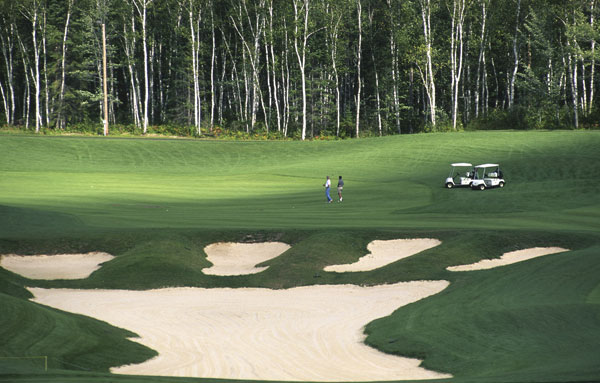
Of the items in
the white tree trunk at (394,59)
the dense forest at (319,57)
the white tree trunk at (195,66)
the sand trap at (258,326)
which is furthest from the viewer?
the white tree trunk at (394,59)

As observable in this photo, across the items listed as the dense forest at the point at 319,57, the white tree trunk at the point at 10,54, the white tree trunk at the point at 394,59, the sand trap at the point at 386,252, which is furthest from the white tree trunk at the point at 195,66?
the sand trap at the point at 386,252

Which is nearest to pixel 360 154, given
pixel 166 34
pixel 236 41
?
pixel 236 41

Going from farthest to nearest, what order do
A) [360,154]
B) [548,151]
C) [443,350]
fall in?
[360,154] < [548,151] < [443,350]

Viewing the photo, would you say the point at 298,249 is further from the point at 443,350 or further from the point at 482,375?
the point at 482,375

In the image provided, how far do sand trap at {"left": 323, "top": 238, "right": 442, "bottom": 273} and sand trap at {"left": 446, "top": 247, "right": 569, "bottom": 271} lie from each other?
2711 millimetres

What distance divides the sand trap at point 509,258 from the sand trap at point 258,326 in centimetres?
218

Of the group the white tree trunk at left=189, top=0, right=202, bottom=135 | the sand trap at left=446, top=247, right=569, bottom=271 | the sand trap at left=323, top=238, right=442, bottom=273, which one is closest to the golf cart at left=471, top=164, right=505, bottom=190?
the sand trap at left=323, top=238, right=442, bottom=273

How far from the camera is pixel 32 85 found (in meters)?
98.7

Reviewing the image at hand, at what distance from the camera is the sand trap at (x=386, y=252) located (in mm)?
23141

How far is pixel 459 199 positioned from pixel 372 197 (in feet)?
18.0

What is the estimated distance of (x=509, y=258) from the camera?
22.6m

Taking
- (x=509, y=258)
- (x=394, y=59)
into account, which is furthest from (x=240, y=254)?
(x=394, y=59)

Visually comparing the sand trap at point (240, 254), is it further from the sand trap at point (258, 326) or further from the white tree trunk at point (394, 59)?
the white tree trunk at point (394, 59)

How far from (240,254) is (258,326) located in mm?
9453
